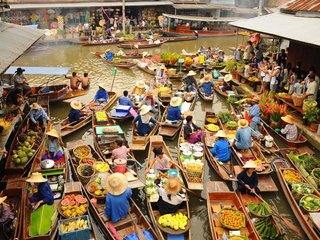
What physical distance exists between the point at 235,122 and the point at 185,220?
657 centimetres

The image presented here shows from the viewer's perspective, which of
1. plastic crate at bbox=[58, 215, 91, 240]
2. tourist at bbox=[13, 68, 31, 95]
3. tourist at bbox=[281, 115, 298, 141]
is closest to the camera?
plastic crate at bbox=[58, 215, 91, 240]

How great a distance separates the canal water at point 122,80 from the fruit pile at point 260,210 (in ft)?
3.04

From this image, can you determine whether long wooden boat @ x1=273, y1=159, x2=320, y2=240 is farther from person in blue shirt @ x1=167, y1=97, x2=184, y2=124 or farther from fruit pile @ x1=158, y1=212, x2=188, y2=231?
person in blue shirt @ x1=167, y1=97, x2=184, y2=124

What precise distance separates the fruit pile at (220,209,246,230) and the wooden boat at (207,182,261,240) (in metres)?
0.12

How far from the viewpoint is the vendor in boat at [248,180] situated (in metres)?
8.49

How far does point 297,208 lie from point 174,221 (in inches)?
132

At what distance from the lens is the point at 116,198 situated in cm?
740

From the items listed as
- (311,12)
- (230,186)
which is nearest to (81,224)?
(230,186)

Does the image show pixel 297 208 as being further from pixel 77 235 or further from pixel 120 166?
pixel 77 235

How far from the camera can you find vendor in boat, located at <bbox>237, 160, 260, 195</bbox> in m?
8.49

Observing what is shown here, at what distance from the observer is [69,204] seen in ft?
25.9

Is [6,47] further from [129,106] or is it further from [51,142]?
[129,106]

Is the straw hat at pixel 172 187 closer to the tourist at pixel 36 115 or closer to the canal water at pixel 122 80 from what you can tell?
the canal water at pixel 122 80

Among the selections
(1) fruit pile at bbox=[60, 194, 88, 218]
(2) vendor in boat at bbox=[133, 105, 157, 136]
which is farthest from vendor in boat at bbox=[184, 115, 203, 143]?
(1) fruit pile at bbox=[60, 194, 88, 218]
